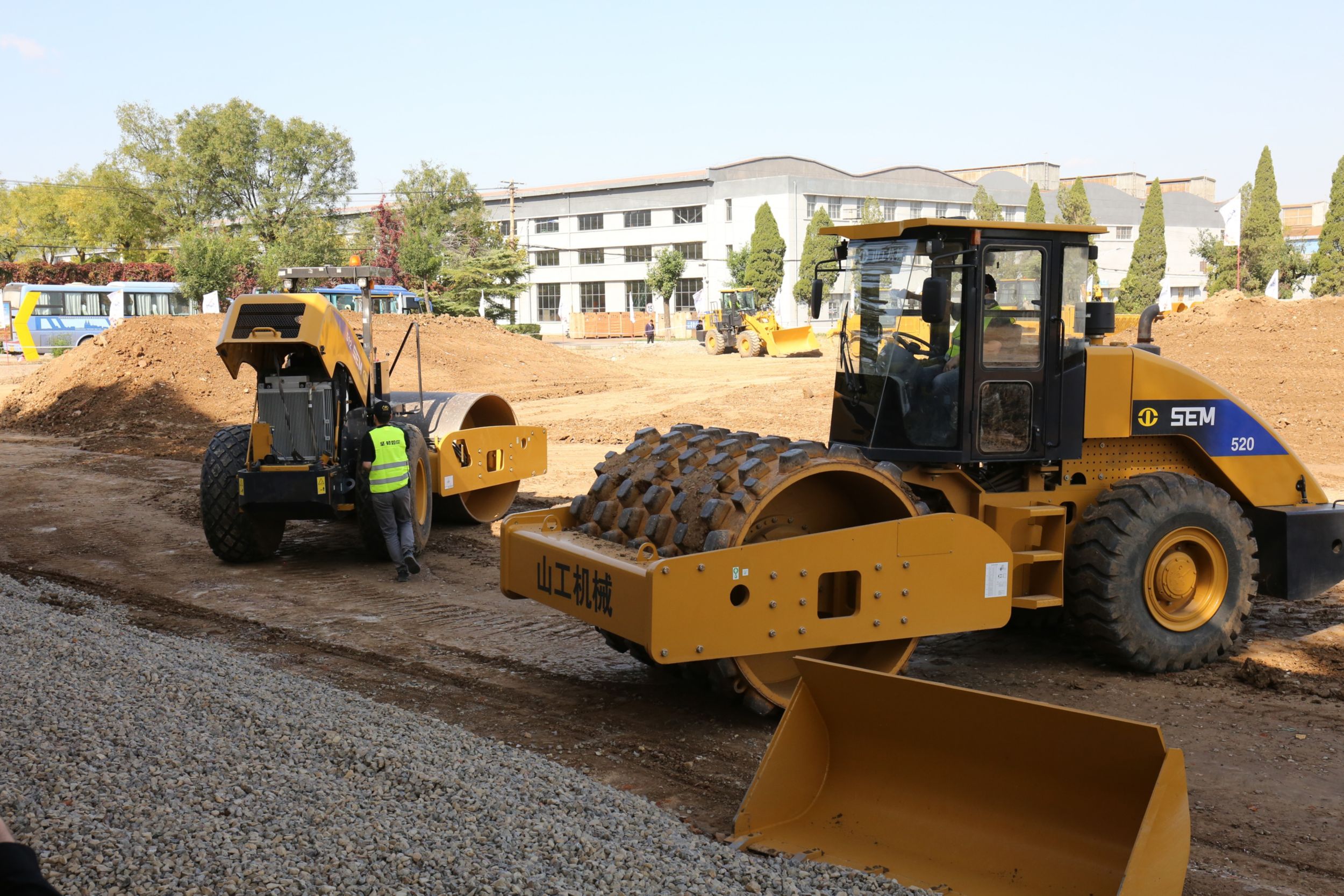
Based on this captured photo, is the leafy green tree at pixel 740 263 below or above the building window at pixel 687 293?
above

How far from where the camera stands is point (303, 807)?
4.22 meters

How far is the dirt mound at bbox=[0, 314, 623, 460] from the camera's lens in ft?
72.9

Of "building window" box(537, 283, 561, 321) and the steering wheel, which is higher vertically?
"building window" box(537, 283, 561, 321)

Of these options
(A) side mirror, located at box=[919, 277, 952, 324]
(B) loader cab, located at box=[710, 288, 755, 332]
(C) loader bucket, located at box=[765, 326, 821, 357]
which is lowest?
(C) loader bucket, located at box=[765, 326, 821, 357]

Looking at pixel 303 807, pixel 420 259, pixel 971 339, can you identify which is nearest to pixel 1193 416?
pixel 971 339

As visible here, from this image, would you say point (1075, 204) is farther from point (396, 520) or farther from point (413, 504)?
point (396, 520)

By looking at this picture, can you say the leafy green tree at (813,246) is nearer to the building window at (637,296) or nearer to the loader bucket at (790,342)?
the building window at (637,296)

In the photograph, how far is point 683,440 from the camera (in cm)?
651

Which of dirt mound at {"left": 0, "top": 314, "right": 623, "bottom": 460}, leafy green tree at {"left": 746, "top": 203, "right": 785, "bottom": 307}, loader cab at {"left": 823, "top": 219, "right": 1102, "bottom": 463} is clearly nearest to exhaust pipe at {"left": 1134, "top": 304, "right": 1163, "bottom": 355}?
loader cab at {"left": 823, "top": 219, "right": 1102, "bottom": 463}

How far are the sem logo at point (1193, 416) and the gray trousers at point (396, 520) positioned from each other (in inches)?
244

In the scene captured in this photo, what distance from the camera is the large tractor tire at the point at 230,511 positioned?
10.2 m

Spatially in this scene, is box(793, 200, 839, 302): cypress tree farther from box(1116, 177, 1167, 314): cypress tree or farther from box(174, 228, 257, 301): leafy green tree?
box(174, 228, 257, 301): leafy green tree

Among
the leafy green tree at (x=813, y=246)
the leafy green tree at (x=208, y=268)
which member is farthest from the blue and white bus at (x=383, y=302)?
the leafy green tree at (x=813, y=246)

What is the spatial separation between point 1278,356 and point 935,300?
19.3 m
